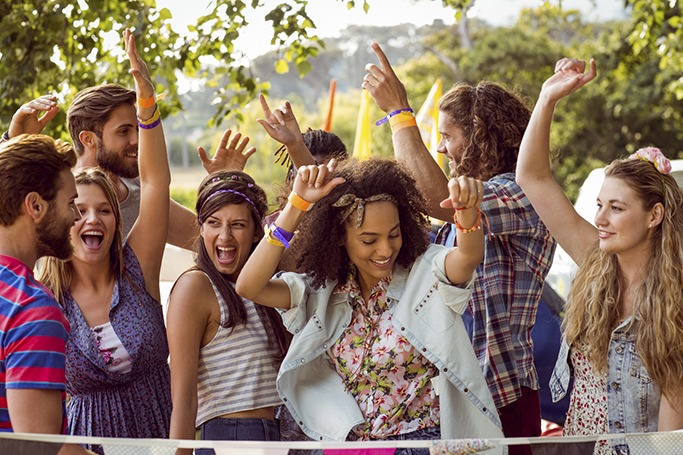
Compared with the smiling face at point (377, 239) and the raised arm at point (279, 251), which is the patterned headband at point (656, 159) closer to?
the smiling face at point (377, 239)

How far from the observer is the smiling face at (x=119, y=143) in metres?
3.51

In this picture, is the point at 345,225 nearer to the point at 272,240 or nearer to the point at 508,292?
the point at 272,240

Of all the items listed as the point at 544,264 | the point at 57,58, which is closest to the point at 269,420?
the point at 544,264

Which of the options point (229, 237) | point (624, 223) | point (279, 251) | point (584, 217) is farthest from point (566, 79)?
point (584, 217)

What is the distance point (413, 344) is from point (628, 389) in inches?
24.6

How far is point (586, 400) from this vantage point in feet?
9.30

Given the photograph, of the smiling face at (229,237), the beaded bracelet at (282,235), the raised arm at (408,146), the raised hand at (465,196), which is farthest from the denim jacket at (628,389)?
the smiling face at (229,237)

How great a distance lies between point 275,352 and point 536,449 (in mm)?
1107

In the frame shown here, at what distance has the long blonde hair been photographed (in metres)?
3.00

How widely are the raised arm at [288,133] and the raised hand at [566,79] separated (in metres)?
0.85

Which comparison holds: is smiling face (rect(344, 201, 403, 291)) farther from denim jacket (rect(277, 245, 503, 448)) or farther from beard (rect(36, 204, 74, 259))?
beard (rect(36, 204, 74, 259))

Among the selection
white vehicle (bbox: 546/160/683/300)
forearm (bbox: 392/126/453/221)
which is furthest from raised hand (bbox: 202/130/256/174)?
white vehicle (bbox: 546/160/683/300)

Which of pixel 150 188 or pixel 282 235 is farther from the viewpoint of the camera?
pixel 150 188

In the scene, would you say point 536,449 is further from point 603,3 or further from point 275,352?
point 603,3
